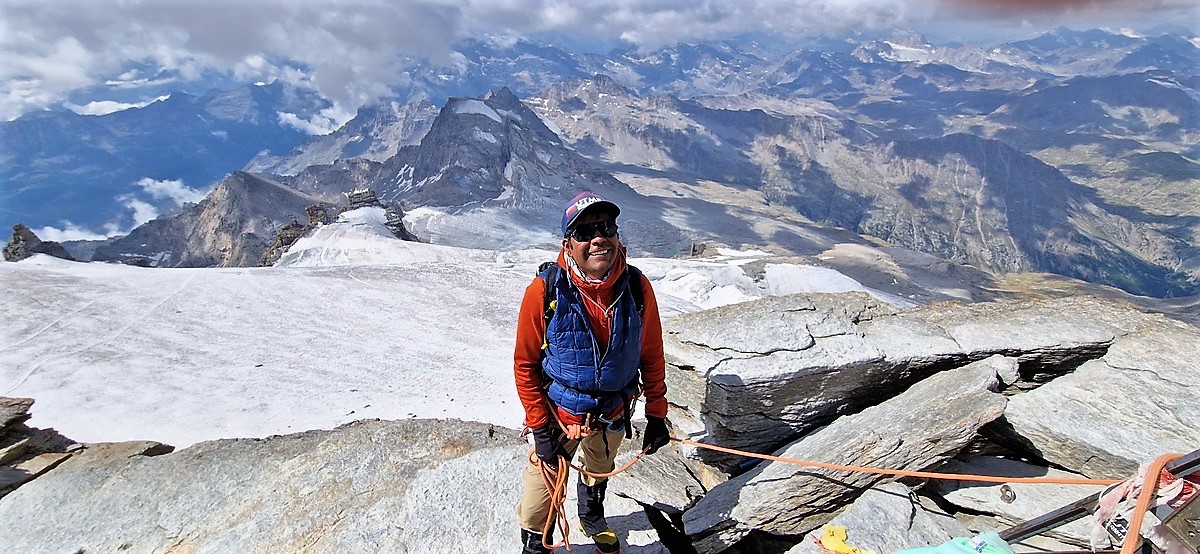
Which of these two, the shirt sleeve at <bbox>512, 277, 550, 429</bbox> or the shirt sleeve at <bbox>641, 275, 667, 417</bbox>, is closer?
the shirt sleeve at <bbox>512, 277, 550, 429</bbox>

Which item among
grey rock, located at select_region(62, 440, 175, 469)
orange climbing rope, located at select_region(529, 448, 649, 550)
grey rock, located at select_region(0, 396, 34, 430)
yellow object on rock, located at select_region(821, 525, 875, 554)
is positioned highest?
orange climbing rope, located at select_region(529, 448, 649, 550)

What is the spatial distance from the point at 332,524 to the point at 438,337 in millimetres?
15922

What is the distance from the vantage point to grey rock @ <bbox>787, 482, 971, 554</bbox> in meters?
5.77

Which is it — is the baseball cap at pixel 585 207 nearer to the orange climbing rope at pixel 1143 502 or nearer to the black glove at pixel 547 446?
the black glove at pixel 547 446

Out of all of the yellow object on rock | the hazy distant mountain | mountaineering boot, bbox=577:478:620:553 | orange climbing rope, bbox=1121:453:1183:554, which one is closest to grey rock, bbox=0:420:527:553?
mountaineering boot, bbox=577:478:620:553

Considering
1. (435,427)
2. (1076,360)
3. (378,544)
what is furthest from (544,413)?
(1076,360)

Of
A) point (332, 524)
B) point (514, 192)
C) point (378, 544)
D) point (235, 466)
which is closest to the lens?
point (378, 544)

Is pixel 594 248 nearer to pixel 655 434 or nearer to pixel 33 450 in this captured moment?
pixel 655 434

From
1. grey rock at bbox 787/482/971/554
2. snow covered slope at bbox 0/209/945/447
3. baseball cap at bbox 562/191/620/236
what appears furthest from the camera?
snow covered slope at bbox 0/209/945/447

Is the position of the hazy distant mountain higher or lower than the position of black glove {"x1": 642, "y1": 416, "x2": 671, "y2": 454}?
lower

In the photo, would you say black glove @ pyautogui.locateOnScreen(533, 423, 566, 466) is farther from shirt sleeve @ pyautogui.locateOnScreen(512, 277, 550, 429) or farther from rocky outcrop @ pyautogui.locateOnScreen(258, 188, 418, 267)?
rocky outcrop @ pyautogui.locateOnScreen(258, 188, 418, 267)

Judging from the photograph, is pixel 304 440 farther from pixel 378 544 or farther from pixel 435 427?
pixel 378 544

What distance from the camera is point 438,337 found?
2280cm

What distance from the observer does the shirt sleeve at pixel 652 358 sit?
554 cm
